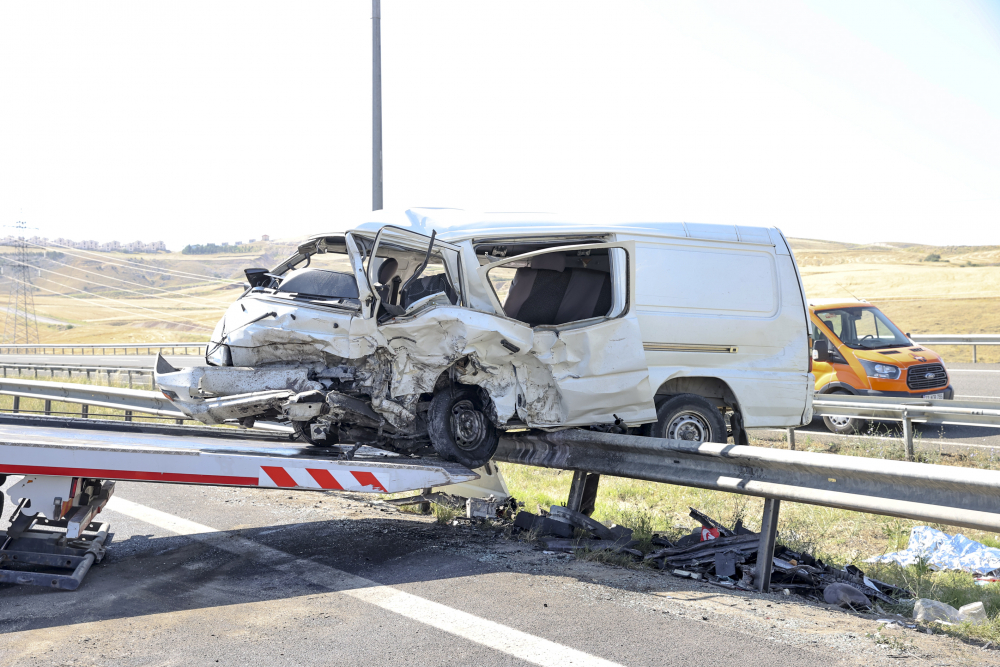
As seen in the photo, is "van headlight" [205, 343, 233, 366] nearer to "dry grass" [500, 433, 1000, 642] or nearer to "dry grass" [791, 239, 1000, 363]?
"dry grass" [500, 433, 1000, 642]

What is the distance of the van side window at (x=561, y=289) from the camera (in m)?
7.32

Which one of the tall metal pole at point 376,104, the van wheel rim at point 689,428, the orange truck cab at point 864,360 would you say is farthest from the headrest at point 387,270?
the orange truck cab at point 864,360

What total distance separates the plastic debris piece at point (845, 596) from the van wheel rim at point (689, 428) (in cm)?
264

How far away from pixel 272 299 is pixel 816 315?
31.3 ft

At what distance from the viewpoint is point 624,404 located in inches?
269

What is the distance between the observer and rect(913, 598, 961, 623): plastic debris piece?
4.20 metres

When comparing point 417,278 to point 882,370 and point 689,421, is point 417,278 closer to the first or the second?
point 689,421

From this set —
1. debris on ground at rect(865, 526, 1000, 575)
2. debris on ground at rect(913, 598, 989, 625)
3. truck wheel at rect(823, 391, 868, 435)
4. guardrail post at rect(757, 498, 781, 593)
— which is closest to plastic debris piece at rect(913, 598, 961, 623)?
debris on ground at rect(913, 598, 989, 625)

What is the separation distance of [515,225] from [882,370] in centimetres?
810

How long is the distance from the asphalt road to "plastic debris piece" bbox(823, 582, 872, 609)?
0.96ft

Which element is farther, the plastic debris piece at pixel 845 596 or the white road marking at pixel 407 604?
the plastic debris piece at pixel 845 596

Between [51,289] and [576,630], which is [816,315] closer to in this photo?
[576,630]

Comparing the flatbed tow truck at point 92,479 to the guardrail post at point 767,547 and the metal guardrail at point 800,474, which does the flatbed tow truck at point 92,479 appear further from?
the guardrail post at point 767,547

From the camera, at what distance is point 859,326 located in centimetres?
1277
